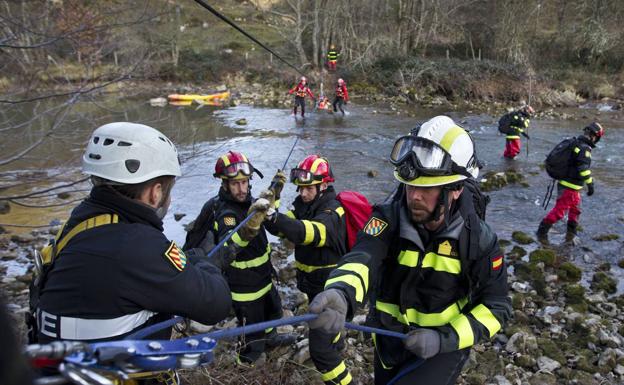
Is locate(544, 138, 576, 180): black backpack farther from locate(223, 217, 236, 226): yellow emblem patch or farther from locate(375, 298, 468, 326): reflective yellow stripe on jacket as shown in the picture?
locate(223, 217, 236, 226): yellow emblem patch

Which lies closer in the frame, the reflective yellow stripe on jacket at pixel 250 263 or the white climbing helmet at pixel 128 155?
the white climbing helmet at pixel 128 155

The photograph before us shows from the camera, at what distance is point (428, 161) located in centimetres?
259

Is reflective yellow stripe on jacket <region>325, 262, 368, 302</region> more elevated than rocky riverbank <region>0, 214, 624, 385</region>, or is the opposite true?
reflective yellow stripe on jacket <region>325, 262, 368, 302</region>

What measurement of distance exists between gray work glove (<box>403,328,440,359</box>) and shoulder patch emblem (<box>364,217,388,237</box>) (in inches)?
25.2

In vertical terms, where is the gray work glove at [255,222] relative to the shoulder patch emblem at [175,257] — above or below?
below

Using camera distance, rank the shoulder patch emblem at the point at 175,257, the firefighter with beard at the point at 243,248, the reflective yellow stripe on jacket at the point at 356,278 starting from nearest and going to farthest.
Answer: the shoulder patch emblem at the point at 175,257, the reflective yellow stripe on jacket at the point at 356,278, the firefighter with beard at the point at 243,248

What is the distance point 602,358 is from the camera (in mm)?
4434

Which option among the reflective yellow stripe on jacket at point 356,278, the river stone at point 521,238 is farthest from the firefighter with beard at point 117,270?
the river stone at point 521,238

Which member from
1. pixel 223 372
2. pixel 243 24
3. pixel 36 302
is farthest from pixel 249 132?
pixel 243 24

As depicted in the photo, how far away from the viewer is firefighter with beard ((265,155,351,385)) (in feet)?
12.3

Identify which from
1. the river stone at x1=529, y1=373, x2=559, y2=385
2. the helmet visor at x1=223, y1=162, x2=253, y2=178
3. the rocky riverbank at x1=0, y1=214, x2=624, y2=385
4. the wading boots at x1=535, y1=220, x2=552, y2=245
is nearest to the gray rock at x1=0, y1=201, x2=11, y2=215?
the rocky riverbank at x1=0, y1=214, x2=624, y2=385

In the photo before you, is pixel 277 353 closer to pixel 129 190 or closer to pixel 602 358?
pixel 129 190

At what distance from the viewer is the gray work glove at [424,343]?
2.54m

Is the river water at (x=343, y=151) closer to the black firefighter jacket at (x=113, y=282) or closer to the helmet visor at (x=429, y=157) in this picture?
the helmet visor at (x=429, y=157)
